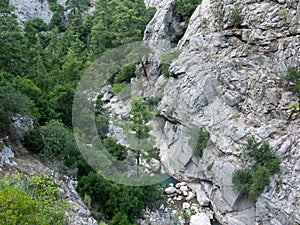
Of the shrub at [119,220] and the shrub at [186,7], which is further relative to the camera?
the shrub at [186,7]

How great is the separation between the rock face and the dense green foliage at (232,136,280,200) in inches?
18.4

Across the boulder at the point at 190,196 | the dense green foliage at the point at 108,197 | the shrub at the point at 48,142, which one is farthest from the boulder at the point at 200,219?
the shrub at the point at 48,142

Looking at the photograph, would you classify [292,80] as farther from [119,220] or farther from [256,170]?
[119,220]

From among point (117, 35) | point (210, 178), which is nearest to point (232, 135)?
point (210, 178)

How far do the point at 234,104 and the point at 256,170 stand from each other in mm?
5462

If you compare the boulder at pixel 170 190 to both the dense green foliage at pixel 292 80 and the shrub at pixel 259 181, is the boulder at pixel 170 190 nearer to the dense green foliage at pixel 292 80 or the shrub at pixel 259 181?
the shrub at pixel 259 181

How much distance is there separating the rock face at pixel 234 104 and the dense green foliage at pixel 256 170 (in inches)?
Answer: 18.4

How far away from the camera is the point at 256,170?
16922 millimetres

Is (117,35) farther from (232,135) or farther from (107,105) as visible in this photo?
(232,135)

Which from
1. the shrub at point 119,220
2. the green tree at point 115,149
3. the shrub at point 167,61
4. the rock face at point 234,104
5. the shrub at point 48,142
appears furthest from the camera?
the shrub at point 167,61

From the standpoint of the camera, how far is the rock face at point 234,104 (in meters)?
→ 17.0

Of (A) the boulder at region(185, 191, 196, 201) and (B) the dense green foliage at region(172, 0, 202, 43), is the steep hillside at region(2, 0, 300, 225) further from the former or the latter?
(B) the dense green foliage at region(172, 0, 202, 43)

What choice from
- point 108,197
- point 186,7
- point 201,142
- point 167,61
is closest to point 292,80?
point 201,142

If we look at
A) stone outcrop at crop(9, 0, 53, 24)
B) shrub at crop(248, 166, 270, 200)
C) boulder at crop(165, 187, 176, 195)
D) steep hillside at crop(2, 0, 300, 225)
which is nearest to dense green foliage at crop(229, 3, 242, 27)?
steep hillside at crop(2, 0, 300, 225)
